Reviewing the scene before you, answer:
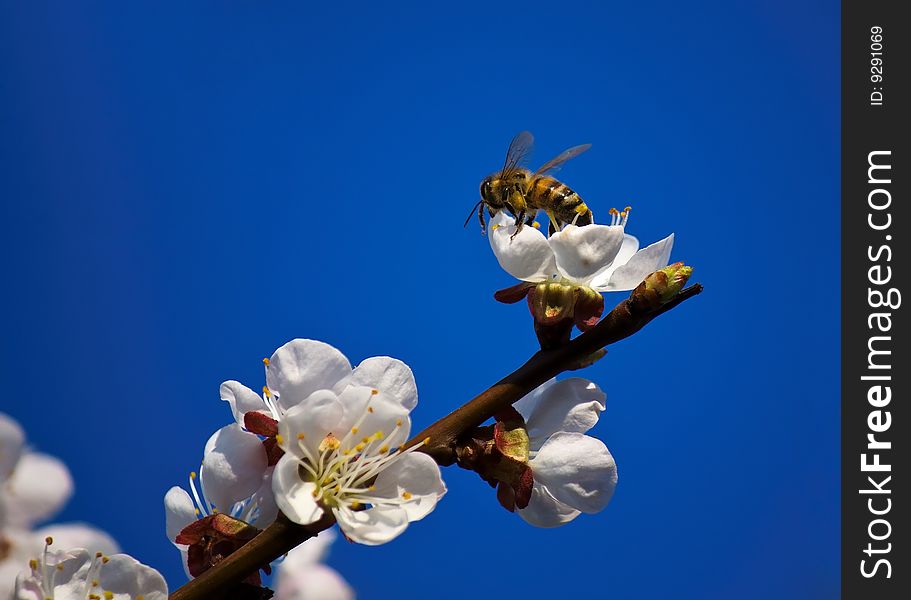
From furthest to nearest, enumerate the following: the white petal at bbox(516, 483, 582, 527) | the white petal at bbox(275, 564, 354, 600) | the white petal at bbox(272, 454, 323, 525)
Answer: the white petal at bbox(275, 564, 354, 600) < the white petal at bbox(516, 483, 582, 527) < the white petal at bbox(272, 454, 323, 525)

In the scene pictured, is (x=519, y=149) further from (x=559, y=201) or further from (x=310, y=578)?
(x=310, y=578)

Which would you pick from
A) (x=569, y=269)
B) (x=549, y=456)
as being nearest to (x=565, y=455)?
(x=549, y=456)

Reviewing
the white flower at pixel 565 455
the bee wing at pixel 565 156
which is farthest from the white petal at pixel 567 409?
the bee wing at pixel 565 156

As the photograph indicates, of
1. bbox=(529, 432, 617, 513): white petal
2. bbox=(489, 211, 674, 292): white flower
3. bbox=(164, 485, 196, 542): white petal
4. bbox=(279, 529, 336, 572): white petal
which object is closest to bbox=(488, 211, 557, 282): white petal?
bbox=(489, 211, 674, 292): white flower

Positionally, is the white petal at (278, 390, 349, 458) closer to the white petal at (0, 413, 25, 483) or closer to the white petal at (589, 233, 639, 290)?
the white petal at (589, 233, 639, 290)

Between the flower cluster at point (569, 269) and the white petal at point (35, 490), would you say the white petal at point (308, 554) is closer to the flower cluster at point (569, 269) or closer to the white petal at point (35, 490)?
the white petal at point (35, 490)

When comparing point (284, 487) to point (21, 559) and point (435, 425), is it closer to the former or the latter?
point (435, 425)
